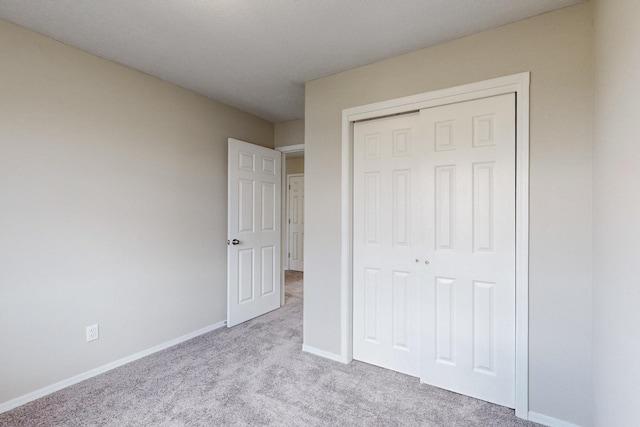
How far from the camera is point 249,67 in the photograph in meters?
2.50

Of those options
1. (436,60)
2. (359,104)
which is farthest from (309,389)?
(436,60)

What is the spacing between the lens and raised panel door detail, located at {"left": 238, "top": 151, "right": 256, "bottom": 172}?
337cm

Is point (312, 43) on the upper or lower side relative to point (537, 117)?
upper

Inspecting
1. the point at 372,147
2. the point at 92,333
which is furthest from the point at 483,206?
the point at 92,333

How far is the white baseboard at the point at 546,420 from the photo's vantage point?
1.73m

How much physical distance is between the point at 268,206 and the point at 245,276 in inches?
35.5

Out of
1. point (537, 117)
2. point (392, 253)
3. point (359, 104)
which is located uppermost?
point (359, 104)

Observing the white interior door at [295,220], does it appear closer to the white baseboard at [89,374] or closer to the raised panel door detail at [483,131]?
the white baseboard at [89,374]

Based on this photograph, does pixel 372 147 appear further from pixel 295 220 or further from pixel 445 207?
pixel 295 220

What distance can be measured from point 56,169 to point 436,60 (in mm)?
2840

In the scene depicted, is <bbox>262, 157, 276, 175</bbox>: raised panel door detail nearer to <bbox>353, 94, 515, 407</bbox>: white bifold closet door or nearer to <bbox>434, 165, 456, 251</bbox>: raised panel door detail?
<bbox>353, 94, 515, 407</bbox>: white bifold closet door

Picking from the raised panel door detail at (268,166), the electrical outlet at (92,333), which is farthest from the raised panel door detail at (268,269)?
the electrical outlet at (92,333)

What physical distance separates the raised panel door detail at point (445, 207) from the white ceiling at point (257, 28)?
3.08ft

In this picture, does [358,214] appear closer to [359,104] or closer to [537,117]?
[359,104]
